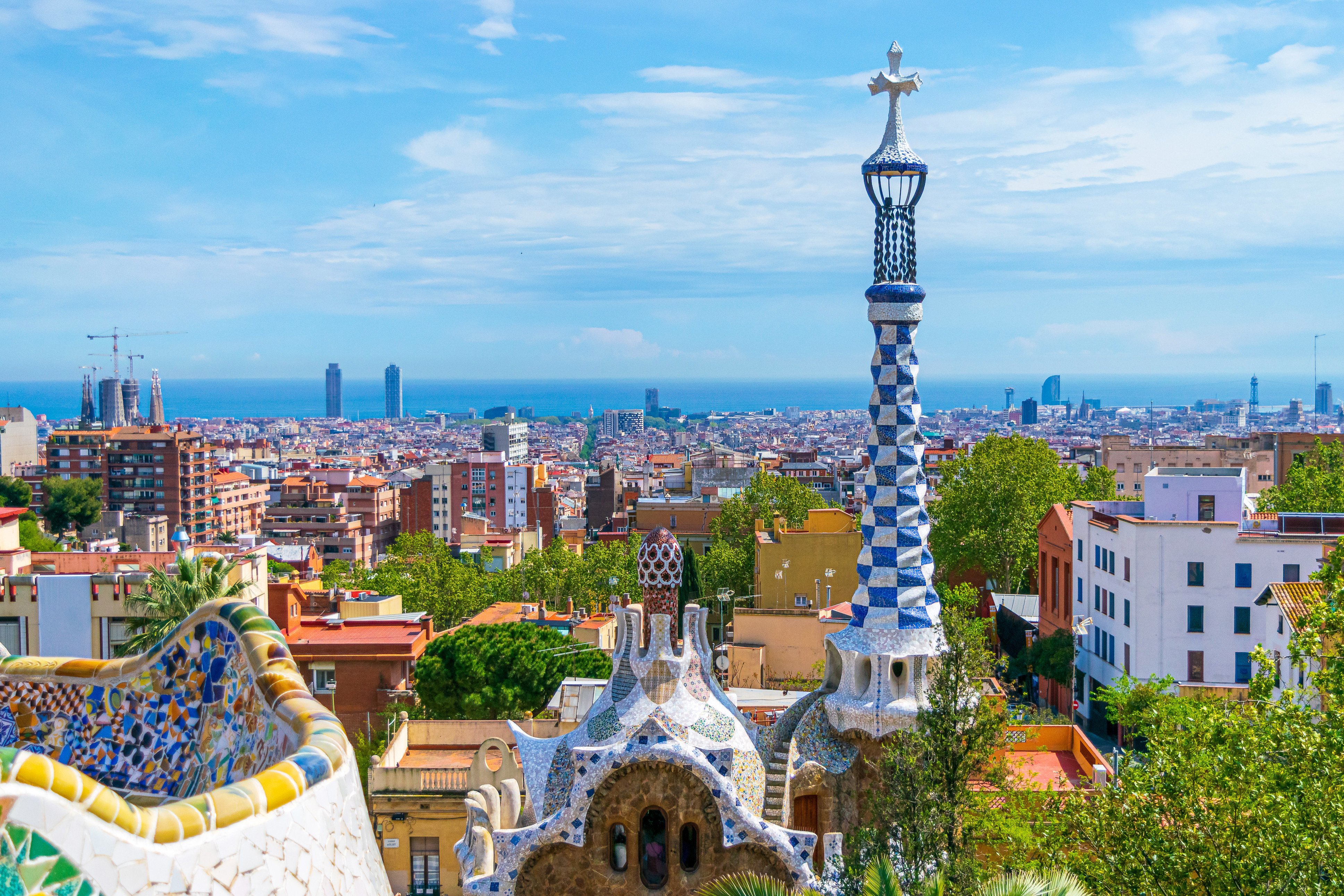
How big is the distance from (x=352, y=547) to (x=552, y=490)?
18.9 m

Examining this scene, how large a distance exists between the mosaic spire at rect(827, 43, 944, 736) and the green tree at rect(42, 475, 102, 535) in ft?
257

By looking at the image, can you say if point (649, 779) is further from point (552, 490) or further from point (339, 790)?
point (552, 490)

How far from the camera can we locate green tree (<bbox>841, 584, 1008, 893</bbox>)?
34.7 ft

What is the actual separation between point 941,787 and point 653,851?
264 cm

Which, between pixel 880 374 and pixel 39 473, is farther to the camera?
pixel 39 473

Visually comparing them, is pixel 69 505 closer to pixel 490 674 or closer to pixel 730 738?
pixel 490 674

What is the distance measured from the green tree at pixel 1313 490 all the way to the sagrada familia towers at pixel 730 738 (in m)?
25.8

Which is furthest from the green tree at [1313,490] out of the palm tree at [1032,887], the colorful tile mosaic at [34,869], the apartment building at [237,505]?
the apartment building at [237,505]

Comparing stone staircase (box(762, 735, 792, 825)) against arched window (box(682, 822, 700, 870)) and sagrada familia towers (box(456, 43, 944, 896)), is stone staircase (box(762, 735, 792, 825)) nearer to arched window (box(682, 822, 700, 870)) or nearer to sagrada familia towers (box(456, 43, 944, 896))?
sagrada familia towers (box(456, 43, 944, 896))

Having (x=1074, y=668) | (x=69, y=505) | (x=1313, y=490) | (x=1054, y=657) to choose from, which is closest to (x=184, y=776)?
(x=1074, y=668)

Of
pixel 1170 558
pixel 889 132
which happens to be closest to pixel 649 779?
pixel 889 132

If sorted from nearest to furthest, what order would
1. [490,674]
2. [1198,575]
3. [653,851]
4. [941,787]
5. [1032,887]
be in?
[1032,887]
[941,787]
[653,851]
[490,674]
[1198,575]

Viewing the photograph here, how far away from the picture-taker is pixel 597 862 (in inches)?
480

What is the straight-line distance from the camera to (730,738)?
41.6 feet
